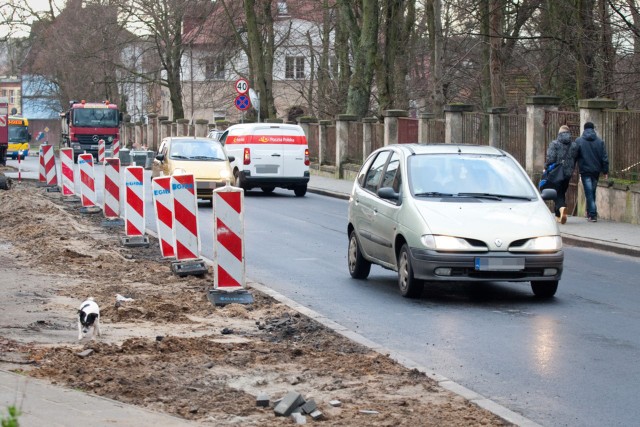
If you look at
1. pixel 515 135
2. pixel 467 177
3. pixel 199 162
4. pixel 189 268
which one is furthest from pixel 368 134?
pixel 467 177

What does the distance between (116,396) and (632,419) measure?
306 centimetres

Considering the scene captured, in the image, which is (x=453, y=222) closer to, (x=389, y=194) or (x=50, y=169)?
(x=389, y=194)

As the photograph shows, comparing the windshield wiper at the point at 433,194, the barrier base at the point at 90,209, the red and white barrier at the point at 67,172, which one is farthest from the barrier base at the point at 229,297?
the red and white barrier at the point at 67,172

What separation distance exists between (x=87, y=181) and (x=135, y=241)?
24.9 feet

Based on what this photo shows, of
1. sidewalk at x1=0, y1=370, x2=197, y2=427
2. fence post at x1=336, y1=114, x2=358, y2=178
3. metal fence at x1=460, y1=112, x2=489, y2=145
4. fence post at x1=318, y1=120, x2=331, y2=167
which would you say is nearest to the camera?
sidewalk at x1=0, y1=370, x2=197, y2=427

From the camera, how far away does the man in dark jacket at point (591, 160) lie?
894 inches

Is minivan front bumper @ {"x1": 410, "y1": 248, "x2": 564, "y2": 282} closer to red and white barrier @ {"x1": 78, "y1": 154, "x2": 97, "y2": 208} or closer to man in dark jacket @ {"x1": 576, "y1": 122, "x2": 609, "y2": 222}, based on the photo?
man in dark jacket @ {"x1": 576, "y1": 122, "x2": 609, "y2": 222}

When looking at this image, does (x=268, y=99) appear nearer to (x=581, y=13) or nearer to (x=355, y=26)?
(x=355, y=26)

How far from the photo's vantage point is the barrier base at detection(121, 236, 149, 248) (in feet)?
58.9

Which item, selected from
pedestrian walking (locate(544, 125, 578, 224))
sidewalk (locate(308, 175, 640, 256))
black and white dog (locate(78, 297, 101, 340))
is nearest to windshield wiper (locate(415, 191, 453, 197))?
black and white dog (locate(78, 297, 101, 340))

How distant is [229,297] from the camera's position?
39.4ft

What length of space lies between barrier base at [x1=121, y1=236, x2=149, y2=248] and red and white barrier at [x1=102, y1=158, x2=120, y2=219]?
108 inches

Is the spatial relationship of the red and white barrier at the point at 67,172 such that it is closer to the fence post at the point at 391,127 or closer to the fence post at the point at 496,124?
the fence post at the point at 496,124

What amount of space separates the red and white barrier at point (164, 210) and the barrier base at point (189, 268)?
123cm
